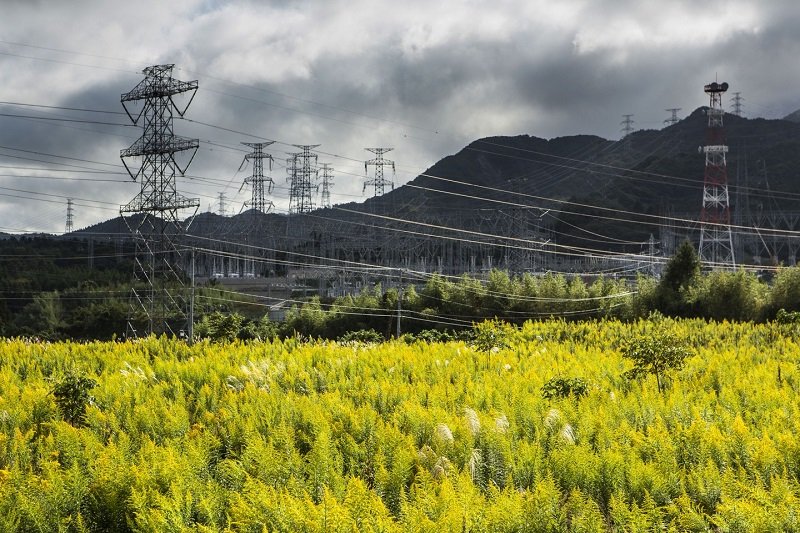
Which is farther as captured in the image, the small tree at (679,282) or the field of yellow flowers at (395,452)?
the small tree at (679,282)

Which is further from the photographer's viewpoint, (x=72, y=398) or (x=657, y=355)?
(x=657, y=355)

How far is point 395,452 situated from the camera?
7387 mm

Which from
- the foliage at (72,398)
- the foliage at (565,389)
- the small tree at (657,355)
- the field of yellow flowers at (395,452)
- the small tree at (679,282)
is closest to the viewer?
the field of yellow flowers at (395,452)

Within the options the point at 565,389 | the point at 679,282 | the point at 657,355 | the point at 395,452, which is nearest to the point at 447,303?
the point at 679,282

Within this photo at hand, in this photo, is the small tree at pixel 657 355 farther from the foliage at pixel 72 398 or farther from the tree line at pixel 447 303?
the tree line at pixel 447 303

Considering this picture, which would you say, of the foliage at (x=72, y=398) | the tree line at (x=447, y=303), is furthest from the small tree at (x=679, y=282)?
the foliage at (x=72, y=398)

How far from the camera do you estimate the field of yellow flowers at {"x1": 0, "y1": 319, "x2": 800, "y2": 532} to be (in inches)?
224

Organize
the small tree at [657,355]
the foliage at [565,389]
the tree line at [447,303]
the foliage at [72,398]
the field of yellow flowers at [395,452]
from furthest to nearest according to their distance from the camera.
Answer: the tree line at [447,303] < the small tree at [657,355] < the foliage at [565,389] < the foliage at [72,398] < the field of yellow flowers at [395,452]

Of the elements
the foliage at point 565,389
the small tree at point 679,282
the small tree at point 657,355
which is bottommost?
the foliage at point 565,389

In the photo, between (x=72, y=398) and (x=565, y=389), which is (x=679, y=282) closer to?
(x=565, y=389)

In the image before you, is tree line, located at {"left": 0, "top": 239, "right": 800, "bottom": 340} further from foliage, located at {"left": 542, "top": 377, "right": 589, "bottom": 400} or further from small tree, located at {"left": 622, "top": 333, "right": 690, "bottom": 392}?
foliage, located at {"left": 542, "top": 377, "right": 589, "bottom": 400}

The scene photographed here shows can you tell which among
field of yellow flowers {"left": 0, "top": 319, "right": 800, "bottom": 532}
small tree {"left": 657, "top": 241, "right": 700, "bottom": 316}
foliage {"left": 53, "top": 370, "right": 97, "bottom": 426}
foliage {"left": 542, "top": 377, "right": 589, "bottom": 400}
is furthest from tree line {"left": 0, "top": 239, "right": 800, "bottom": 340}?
foliage {"left": 53, "top": 370, "right": 97, "bottom": 426}

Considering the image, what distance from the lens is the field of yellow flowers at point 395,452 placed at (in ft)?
18.7

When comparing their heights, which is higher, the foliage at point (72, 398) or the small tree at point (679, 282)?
the small tree at point (679, 282)
